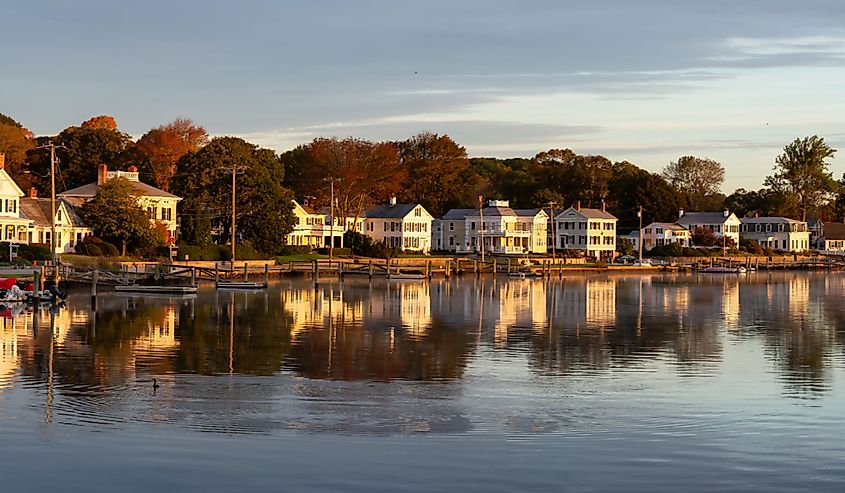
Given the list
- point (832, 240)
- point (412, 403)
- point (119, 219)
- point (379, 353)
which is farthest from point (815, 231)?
point (412, 403)

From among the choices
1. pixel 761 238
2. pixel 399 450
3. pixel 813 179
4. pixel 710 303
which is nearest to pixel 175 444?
pixel 399 450

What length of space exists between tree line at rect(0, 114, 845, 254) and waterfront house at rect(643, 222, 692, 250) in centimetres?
469

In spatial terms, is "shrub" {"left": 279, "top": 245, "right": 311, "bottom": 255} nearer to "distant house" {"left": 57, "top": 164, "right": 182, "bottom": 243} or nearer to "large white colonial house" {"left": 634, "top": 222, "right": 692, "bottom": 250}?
"distant house" {"left": 57, "top": 164, "right": 182, "bottom": 243}

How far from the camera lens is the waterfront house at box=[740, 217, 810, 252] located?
162625 mm

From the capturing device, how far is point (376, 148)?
13975cm

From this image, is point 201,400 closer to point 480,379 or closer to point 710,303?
point 480,379

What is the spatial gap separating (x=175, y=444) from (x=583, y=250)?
12025cm

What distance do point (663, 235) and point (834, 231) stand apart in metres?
38.7

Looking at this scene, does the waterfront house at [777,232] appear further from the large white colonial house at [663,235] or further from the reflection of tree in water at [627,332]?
the reflection of tree in water at [627,332]

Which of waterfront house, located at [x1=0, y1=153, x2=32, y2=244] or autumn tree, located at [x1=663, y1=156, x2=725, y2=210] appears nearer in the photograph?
waterfront house, located at [x1=0, y1=153, x2=32, y2=244]

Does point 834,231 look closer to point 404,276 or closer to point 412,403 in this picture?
point 404,276

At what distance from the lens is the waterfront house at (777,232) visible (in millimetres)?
162625

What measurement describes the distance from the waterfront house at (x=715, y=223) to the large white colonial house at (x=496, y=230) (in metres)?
25.4

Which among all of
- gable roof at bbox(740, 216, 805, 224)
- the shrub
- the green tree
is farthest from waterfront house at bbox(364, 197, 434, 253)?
gable roof at bbox(740, 216, 805, 224)
